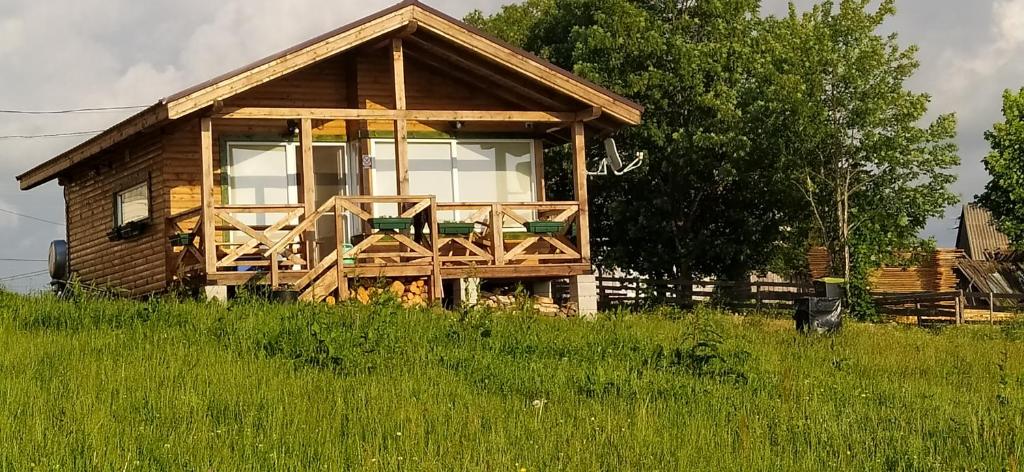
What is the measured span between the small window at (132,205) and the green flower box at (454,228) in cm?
533

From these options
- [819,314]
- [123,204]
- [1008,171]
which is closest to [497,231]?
[819,314]

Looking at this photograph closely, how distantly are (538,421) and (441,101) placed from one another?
Result: 13.1 meters

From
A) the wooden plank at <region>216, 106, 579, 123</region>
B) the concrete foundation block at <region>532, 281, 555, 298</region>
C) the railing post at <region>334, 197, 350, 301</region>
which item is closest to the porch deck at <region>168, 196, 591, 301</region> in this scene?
the railing post at <region>334, 197, 350, 301</region>

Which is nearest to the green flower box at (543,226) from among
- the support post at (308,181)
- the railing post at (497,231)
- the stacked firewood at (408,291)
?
the railing post at (497,231)

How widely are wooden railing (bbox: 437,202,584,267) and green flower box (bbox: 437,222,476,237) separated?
9cm

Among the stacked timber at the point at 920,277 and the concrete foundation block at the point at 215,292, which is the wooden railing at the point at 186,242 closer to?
the concrete foundation block at the point at 215,292

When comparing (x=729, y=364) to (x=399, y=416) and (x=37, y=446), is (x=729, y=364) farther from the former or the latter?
(x=37, y=446)

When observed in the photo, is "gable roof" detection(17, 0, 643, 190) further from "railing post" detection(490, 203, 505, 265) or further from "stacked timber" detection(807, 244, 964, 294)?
"stacked timber" detection(807, 244, 964, 294)

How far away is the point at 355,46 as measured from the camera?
1953 cm

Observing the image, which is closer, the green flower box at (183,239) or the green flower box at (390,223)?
the green flower box at (390,223)

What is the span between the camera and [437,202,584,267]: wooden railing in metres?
19.8

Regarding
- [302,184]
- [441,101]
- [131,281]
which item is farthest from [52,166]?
[441,101]

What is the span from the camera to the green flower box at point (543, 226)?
20.0 m

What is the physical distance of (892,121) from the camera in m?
31.3
